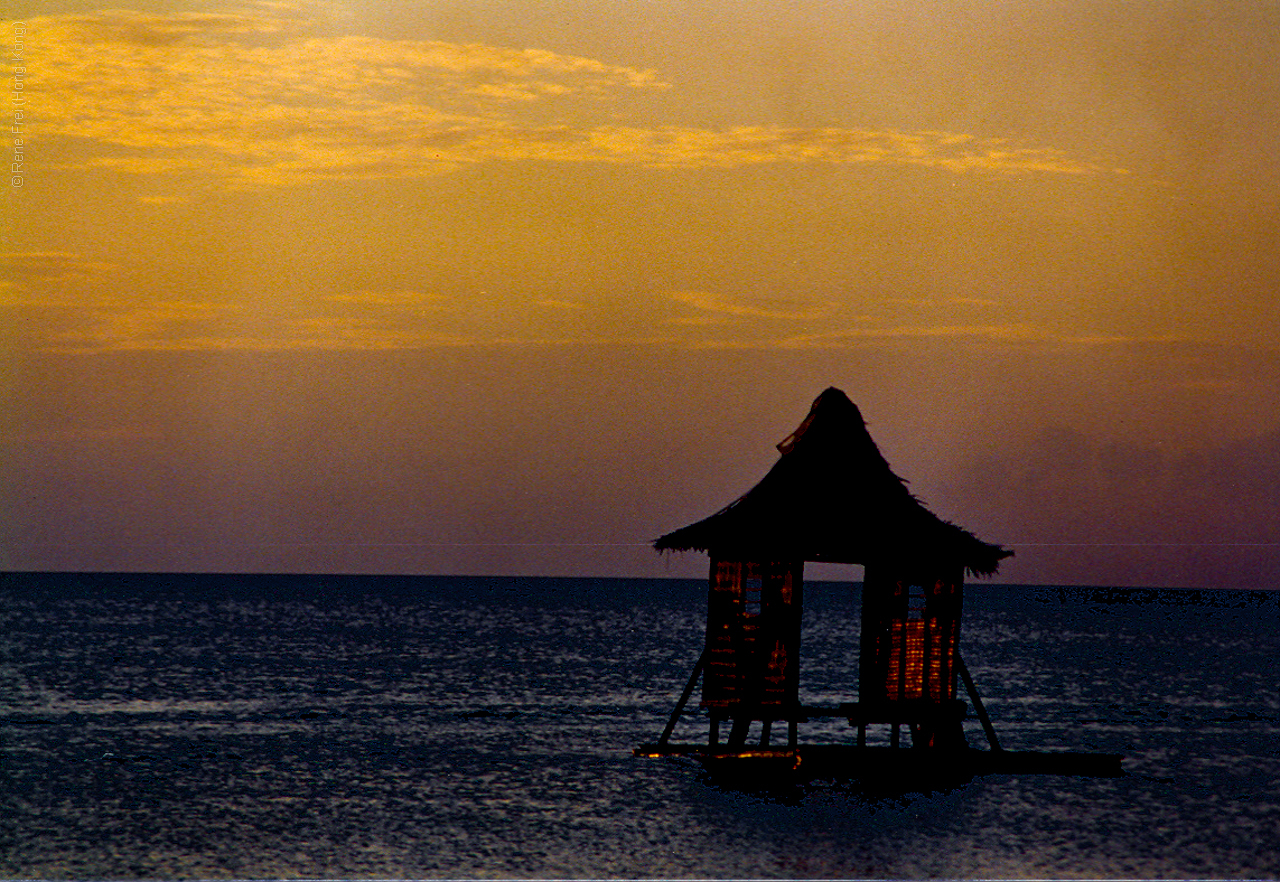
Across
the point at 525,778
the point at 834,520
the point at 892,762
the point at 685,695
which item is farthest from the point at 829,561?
the point at 525,778

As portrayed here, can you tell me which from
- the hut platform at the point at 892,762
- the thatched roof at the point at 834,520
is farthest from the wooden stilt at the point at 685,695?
the thatched roof at the point at 834,520

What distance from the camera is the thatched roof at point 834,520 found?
2139 centimetres

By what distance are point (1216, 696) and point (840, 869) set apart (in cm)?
3623

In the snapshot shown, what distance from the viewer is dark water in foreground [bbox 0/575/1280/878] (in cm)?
2078

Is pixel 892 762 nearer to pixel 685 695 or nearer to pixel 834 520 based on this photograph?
pixel 685 695

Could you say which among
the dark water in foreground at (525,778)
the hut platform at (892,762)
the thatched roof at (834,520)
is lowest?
the dark water in foreground at (525,778)

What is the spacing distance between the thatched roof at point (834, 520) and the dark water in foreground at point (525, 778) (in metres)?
4.21

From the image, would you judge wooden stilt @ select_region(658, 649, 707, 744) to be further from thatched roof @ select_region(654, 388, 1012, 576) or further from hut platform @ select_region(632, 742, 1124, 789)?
thatched roof @ select_region(654, 388, 1012, 576)

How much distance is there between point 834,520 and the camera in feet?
70.8

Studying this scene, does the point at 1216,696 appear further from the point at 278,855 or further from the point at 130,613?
the point at 130,613

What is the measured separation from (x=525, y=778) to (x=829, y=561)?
9.35 metres

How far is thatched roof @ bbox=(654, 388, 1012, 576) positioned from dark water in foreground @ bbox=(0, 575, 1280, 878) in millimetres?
4212

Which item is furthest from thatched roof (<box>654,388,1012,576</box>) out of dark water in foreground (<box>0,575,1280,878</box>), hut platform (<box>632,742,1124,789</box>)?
dark water in foreground (<box>0,575,1280,878</box>)

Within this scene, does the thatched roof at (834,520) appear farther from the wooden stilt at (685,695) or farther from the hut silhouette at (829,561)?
the wooden stilt at (685,695)
